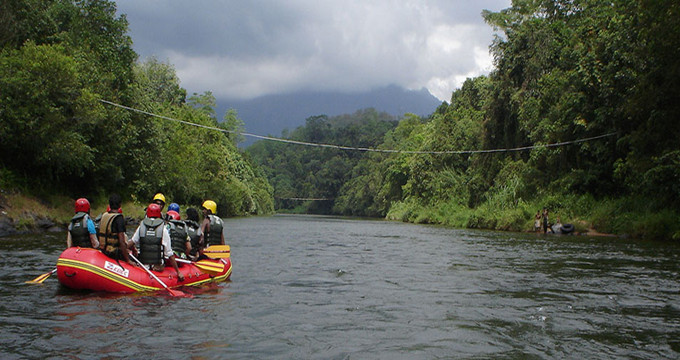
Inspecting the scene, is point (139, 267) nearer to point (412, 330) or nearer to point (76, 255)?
point (76, 255)

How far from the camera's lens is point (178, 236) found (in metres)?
11.6

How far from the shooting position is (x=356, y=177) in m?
128

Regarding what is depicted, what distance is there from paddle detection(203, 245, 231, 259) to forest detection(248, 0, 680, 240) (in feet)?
58.1

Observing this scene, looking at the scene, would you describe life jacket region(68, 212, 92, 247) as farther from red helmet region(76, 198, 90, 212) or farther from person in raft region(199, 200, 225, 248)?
person in raft region(199, 200, 225, 248)

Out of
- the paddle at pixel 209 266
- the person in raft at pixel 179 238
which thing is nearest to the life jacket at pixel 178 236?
the person in raft at pixel 179 238

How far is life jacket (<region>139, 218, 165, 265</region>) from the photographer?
34.7 ft

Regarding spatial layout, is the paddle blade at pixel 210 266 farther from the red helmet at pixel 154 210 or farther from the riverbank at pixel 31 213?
the riverbank at pixel 31 213

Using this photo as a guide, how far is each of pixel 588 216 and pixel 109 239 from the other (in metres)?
25.3

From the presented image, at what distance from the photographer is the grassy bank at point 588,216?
24500 millimetres

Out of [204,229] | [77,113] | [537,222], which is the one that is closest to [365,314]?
[204,229]

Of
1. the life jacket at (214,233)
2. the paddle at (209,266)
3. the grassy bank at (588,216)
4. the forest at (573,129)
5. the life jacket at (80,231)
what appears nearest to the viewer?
the life jacket at (80,231)

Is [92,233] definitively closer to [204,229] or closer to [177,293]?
[177,293]

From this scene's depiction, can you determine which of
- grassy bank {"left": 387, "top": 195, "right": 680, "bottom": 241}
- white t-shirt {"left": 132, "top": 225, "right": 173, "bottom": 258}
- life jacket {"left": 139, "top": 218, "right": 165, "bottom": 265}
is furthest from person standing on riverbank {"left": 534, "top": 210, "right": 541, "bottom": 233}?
life jacket {"left": 139, "top": 218, "right": 165, "bottom": 265}

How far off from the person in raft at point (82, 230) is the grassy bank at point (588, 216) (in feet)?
70.2
